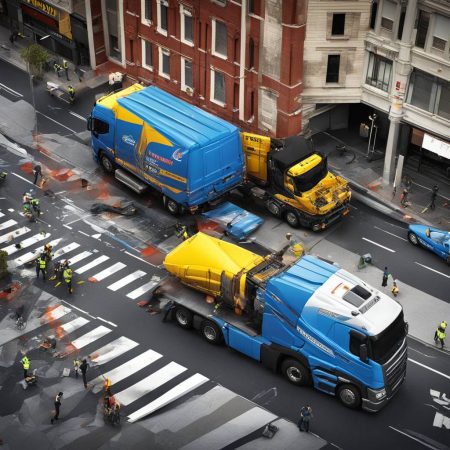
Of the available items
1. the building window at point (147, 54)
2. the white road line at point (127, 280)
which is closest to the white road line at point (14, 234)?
the white road line at point (127, 280)

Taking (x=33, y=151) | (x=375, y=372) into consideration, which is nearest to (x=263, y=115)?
(x=33, y=151)

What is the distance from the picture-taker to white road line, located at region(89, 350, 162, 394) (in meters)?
46.5

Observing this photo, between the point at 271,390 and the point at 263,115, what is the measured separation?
73.0 feet

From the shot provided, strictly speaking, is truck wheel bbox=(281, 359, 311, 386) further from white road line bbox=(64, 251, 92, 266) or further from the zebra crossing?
white road line bbox=(64, 251, 92, 266)

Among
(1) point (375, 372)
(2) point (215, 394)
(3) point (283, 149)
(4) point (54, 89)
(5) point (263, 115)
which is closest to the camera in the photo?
(1) point (375, 372)

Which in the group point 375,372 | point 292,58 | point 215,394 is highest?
point 292,58

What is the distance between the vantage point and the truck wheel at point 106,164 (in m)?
61.2

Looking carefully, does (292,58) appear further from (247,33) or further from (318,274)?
(318,274)

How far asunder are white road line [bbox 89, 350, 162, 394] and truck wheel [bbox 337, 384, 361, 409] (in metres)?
9.51

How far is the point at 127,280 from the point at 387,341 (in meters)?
16.7

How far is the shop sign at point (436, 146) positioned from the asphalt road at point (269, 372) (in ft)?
18.8

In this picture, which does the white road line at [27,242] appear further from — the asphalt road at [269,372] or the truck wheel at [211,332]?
the truck wheel at [211,332]

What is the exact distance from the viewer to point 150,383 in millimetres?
46344

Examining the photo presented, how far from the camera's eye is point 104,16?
69.8 meters
